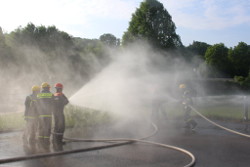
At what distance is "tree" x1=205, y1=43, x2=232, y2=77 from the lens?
49500 mm

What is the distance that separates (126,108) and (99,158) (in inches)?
444

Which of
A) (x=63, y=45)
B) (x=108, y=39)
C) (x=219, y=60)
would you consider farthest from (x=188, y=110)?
(x=108, y=39)

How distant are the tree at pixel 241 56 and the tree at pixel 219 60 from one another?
1.48 meters

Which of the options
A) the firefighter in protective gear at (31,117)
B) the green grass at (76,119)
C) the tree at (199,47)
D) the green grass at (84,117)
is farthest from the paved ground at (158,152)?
the tree at (199,47)

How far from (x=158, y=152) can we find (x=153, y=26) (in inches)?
929

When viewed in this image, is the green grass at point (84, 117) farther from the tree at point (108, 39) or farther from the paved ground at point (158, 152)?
the tree at point (108, 39)

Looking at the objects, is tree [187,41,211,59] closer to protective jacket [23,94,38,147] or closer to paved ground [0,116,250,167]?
paved ground [0,116,250,167]

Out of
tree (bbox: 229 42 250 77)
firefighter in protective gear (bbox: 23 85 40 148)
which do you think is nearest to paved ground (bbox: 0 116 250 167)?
firefighter in protective gear (bbox: 23 85 40 148)

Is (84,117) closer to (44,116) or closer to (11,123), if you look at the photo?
(11,123)

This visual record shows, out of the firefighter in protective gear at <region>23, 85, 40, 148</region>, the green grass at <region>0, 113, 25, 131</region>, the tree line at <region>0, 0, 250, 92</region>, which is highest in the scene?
the tree line at <region>0, 0, 250, 92</region>

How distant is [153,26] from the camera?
30.0 meters

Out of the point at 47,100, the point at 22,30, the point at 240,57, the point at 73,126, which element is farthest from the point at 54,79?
the point at 240,57

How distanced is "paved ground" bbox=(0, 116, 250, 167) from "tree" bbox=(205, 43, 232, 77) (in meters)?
40.9

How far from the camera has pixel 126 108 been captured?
60.3 feet
